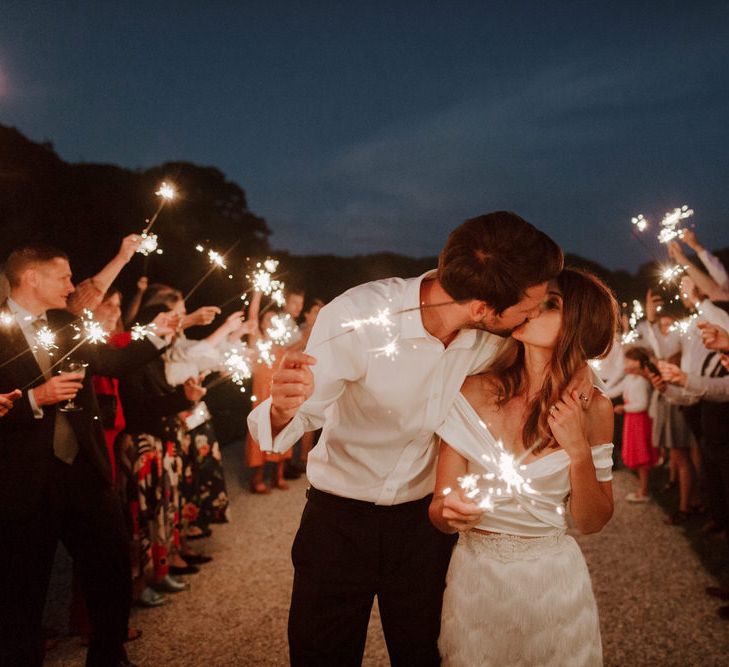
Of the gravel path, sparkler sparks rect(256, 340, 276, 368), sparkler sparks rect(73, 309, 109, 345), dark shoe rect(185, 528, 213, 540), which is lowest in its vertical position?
the gravel path

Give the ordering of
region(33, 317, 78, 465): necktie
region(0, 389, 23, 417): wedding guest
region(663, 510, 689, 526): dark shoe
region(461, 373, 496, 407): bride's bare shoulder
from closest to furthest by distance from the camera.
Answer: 1. region(461, 373, 496, 407): bride's bare shoulder
2. region(0, 389, 23, 417): wedding guest
3. region(33, 317, 78, 465): necktie
4. region(663, 510, 689, 526): dark shoe

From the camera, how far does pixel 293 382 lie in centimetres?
228

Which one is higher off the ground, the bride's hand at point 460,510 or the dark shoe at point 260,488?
the bride's hand at point 460,510

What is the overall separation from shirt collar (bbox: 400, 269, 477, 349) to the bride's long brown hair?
33 cm

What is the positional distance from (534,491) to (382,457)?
2.18ft

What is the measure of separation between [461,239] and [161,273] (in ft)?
54.6

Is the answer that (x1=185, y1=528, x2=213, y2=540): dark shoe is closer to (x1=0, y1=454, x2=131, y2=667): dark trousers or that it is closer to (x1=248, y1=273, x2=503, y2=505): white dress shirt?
(x1=0, y1=454, x2=131, y2=667): dark trousers

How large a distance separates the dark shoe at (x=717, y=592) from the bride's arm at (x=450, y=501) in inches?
155

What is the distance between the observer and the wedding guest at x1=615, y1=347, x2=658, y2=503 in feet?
26.4

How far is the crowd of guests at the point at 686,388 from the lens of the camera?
5.17 meters

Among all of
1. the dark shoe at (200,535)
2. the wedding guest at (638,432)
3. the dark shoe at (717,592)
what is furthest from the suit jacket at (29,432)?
the wedding guest at (638,432)

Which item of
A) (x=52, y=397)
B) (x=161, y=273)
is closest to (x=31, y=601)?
(x=52, y=397)

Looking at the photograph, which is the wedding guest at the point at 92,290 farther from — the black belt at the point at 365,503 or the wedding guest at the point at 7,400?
the black belt at the point at 365,503

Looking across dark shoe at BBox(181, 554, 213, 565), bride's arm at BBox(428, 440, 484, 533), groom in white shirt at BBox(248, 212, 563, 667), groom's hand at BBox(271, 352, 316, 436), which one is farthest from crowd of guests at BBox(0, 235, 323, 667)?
bride's arm at BBox(428, 440, 484, 533)
